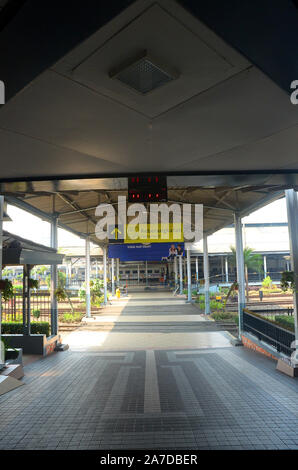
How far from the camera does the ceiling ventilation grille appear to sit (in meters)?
2.56

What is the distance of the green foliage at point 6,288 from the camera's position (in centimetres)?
627

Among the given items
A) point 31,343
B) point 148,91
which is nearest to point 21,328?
point 31,343

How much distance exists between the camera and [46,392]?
5762 millimetres

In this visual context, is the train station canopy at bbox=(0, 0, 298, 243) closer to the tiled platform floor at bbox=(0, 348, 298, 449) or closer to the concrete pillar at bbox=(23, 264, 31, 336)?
the tiled platform floor at bbox=(0, 348, 298, 449)

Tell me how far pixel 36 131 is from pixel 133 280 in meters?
45.3

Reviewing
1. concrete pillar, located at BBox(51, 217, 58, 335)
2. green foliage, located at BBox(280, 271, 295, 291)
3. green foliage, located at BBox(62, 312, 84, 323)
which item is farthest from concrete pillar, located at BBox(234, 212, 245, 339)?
green foliage, located at BBox(62, 312, 84, 323)

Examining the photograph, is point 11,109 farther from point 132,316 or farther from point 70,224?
point 132,316

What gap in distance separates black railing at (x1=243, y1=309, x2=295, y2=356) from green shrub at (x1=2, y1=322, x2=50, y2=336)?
6119mm

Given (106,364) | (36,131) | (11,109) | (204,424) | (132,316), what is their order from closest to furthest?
1. (11,109)
2. (36,131)
3. (204,424)
4. (106,364)
5. (132,316)

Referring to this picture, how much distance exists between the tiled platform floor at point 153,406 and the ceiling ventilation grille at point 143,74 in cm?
409

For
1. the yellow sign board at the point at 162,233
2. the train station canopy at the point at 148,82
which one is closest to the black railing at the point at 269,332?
the yellow sign board at the point at 162,233

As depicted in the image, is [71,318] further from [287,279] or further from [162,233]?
[287,279]
